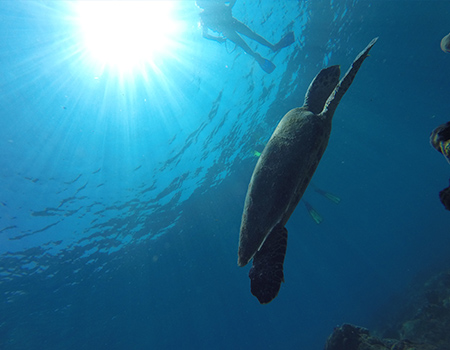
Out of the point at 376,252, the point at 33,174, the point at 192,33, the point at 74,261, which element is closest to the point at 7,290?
the point at 74,261

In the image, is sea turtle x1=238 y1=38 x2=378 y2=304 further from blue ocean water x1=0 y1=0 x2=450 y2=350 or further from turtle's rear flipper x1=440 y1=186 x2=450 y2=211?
blue ocean water x1=0 y1=0 x2=450 y2=350

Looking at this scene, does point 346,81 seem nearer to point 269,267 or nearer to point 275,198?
point 275,198

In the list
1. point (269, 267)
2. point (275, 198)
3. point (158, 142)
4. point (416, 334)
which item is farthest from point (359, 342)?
point (158, 142)

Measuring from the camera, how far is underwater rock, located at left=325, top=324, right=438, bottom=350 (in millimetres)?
5539

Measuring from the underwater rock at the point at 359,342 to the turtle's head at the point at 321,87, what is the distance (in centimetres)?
660

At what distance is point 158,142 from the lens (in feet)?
46.4

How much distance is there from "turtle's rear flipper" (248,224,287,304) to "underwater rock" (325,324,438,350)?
5882mm

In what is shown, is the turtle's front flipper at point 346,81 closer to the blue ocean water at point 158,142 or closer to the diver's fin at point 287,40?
the diver's fin at point 287,40

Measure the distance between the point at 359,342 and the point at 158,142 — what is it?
1364 centimetres

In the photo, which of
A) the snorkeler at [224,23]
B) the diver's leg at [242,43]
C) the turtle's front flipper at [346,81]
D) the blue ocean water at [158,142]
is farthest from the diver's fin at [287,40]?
the turtle's front flipper at [346,81]

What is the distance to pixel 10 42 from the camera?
798 cm

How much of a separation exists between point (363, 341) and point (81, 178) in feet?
50.4

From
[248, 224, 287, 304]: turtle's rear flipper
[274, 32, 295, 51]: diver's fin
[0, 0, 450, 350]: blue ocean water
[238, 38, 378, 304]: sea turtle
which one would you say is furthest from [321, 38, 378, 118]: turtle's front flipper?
[0, 0, 450, 350]: blue ocean water

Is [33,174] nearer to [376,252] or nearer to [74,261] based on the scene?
[74,261]
